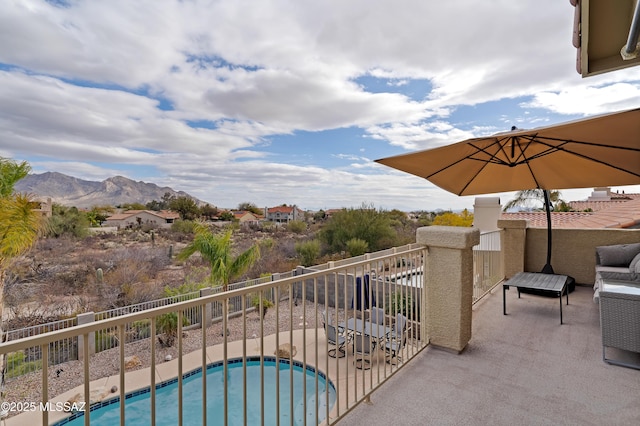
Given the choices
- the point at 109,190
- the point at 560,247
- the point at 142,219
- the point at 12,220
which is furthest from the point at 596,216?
the point at 109,190

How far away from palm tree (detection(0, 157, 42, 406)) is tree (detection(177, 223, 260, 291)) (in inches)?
159

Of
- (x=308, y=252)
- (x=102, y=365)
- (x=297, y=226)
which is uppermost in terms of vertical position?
(x=297, y=226)

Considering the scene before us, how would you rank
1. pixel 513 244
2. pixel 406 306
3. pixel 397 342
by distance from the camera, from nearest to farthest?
pixel 397 342
pixel 406 306
pixel 513 244

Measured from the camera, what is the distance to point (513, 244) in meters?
5.92

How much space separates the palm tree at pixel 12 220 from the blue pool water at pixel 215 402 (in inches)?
108

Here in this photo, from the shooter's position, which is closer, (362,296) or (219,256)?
(362,296)

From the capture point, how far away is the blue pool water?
557 centimetres

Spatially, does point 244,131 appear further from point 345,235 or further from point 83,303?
point 83,303

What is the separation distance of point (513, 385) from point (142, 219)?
2876 cm

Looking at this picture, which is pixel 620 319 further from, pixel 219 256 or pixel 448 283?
pixel 219 256

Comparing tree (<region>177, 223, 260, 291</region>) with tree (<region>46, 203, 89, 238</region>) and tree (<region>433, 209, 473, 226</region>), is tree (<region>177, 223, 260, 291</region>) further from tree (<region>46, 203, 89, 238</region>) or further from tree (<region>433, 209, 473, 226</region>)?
tree (<region>46, 203, 89, 238</region>)

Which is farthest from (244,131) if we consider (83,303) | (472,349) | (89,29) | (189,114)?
(472,349)

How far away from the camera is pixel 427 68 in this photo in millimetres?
9383

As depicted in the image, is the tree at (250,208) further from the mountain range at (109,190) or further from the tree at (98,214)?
the tree at (98,214)
